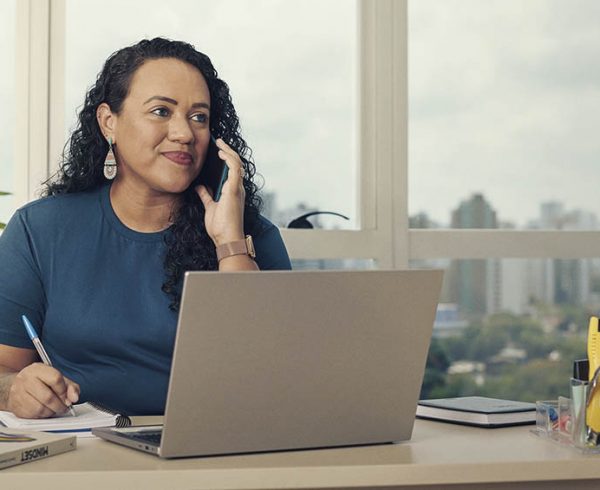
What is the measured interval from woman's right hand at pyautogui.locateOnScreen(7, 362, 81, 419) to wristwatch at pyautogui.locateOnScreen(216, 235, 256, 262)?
593 millimetres

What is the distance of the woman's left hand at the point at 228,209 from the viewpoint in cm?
205

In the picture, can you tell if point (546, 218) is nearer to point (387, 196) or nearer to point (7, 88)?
point (387, 196)

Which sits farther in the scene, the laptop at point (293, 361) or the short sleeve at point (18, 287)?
the short sleeve at point (18, 287)

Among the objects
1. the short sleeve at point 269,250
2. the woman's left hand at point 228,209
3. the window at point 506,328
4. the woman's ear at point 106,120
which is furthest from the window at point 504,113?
the woman's ear at point 106,120

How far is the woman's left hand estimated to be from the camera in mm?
2047

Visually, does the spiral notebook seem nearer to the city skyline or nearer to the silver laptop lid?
the silver laptop lid

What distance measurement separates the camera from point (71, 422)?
1.43m

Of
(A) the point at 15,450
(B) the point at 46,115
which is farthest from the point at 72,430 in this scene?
(B) the point at 46,115

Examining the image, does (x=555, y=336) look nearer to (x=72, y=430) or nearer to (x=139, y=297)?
(x=139, y=297)

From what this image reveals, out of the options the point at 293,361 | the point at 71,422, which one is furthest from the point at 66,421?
the point at 293,361

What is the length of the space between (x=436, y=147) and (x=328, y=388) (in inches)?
66.9

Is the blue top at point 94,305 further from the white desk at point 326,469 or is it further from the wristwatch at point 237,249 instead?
the white desk at point 326,469

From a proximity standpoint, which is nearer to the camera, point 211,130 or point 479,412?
point 479,412

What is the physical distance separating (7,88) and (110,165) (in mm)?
595
